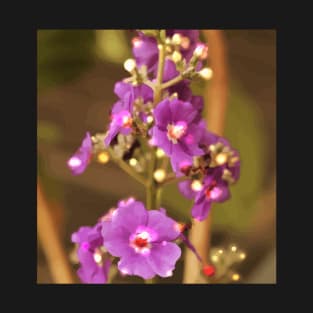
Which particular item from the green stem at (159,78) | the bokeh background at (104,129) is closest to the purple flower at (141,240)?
the green stem at (159,78)

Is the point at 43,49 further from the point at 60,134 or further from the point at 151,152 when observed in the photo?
the point at 151,152

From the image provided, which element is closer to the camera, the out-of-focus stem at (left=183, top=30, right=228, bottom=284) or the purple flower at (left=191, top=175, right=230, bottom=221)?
the purple flower at (left=191, top=175, right=230, bottom=221)

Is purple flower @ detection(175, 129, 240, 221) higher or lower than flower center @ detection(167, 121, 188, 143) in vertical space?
lower

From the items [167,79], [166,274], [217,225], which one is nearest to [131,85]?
[167,79]

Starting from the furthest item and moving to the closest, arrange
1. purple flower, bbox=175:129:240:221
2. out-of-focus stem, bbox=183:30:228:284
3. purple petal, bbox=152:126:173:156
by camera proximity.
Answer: out-of-focus stem, bbox=183:30:228:284, purple flower, bbox=175:129:240:221, purple petal, bbox=152:126:173:156

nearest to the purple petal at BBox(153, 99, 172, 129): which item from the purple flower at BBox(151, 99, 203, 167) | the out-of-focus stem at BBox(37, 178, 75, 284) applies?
the purple flower at BBox(151, 99, 203, 167)

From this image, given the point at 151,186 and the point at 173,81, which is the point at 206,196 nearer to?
the point at 151,186

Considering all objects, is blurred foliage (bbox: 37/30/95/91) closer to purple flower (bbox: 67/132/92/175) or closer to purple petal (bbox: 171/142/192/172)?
purple flower (bbox: 67/132/92/175)
